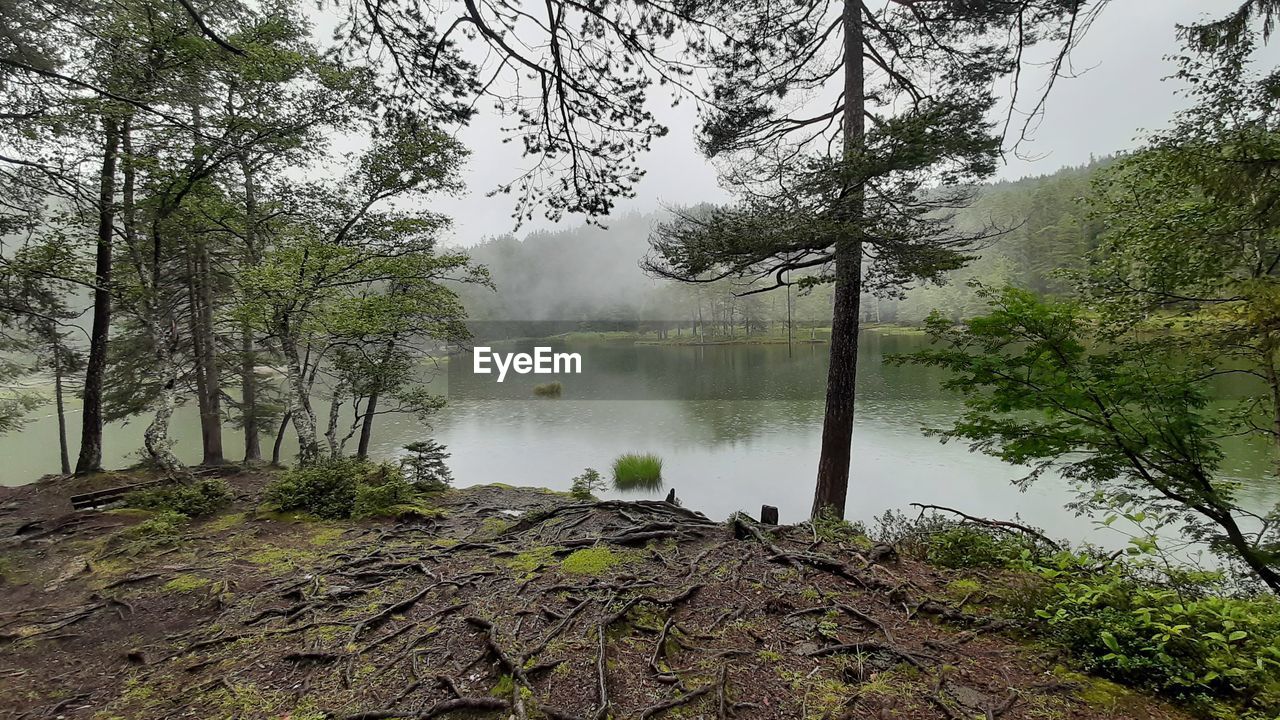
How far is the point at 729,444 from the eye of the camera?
50.1 ft

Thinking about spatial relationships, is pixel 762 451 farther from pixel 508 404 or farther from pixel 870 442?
pixel 508 404

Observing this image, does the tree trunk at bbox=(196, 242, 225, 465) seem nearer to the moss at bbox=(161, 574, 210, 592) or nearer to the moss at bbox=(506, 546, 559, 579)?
the moss at bbox=(161, 574, 210, 592)

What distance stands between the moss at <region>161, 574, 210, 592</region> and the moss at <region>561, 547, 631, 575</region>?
3.18m

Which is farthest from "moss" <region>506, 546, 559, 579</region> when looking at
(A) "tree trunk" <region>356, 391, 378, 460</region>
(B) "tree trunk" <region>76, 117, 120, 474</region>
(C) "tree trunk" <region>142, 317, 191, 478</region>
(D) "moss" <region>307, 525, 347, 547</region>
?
(B) "tree trunk" <region>76, 117, 120, 474</region>

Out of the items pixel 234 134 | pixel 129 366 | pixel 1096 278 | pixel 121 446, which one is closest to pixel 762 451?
pixel 1096 278

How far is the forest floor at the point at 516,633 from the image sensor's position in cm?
239

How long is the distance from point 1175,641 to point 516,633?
11.9ft

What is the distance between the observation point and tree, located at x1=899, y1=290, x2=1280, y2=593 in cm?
315

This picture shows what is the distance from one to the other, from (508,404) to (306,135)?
1819 centimetres

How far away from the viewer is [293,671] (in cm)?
279

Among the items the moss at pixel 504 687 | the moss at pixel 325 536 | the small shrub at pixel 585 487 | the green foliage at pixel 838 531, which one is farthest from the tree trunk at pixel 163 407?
the green foliage at pixel 838 531

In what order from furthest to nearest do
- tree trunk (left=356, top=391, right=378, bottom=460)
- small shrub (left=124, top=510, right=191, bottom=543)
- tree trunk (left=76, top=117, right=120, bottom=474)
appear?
tree trunk (left=356, top=391, right=378, bottom=460) < tree trunk (left=76, top=117, right=120, bottom=474) < small shrub (left=124, top=510, right=191, bottom=543)

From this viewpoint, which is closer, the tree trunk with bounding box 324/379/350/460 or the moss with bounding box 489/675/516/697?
the moss with bounding box 489/675/516/697

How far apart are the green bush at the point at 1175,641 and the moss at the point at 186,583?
21.0ft
